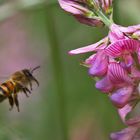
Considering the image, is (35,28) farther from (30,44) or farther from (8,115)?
(8,115)

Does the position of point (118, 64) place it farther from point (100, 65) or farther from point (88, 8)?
point (88, 8)

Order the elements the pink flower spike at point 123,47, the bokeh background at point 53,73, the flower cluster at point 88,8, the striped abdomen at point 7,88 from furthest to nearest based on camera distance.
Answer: the bokeh background at point 53,73 < the striped abdomen at point 7,88 < the flower cluster at point 88,8 < the pink flower spike at point 123,47

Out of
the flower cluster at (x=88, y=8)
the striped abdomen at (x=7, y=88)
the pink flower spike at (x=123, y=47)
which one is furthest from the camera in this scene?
the striped abdomen at (x=7, y=88)

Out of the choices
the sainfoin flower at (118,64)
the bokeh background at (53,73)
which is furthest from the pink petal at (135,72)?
the bokeh background at (53,73)

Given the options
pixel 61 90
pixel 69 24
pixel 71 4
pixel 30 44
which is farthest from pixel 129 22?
pixel 71 4

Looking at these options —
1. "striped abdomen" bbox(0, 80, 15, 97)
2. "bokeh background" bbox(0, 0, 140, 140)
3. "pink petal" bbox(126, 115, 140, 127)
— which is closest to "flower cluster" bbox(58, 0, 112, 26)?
"pink petal" bbox(126, 115, 140, 127)

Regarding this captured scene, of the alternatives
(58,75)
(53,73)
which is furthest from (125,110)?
(53,73)

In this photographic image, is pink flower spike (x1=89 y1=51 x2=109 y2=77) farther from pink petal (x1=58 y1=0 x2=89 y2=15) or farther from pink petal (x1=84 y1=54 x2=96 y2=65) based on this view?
pink petal (x1=58 y1=0 x2=89 y2=15)

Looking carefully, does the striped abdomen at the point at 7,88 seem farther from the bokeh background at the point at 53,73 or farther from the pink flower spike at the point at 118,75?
the pink flower spike at the point at 118,75
